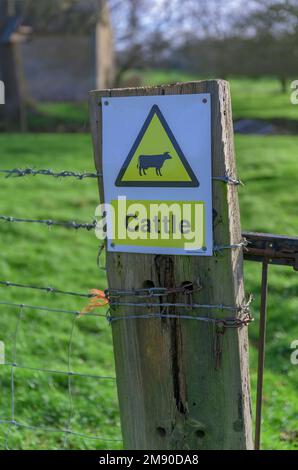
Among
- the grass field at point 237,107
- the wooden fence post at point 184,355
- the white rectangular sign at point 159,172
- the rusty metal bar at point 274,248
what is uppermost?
the grass field at point 237,107

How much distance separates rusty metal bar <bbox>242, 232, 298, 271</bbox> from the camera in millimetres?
2281

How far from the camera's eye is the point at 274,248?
2.33 meters

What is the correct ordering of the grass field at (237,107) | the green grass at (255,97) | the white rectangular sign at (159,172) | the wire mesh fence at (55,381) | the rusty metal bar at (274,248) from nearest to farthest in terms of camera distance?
the white rectangular sign at (159,172)
the rusty metal bar at (274,248)
the wire mesh fence at (55,381)
the green grass at (255,97)
the grass field at (237,107)

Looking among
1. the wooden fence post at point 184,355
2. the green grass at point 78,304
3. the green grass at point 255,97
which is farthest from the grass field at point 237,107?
the wooden fence post at point 184,355

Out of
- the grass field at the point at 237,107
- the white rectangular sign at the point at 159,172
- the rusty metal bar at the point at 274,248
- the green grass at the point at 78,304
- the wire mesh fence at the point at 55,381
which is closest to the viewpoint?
the white rectangular sign at the point at 159,172

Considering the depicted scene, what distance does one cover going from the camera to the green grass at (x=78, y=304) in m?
3.86

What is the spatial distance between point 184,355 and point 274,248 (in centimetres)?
52

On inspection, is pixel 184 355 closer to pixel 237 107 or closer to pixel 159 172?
pixel 159 172

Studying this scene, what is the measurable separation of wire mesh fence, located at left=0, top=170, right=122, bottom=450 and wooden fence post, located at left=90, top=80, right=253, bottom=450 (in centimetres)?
36

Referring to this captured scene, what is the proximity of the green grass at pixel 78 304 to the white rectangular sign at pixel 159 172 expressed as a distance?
1.78 metres

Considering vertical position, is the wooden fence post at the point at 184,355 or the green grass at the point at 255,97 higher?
the green grass at the point at 255,97

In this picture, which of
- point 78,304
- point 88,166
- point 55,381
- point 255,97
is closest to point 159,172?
point 55,381

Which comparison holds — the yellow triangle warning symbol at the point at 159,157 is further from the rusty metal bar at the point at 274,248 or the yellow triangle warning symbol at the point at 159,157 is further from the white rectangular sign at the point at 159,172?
the rusty metal bar at the point at 274,248

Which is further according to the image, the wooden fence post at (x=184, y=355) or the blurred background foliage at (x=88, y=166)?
the blurred background foliage at (x=88, y=166)
